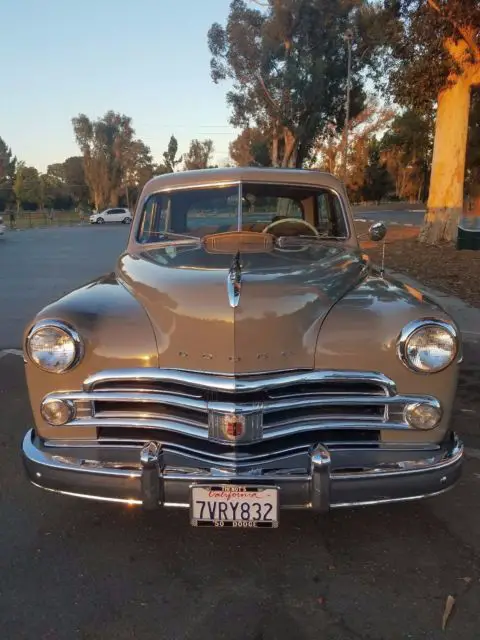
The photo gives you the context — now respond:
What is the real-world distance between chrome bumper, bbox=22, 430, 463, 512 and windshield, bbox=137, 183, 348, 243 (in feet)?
6.45

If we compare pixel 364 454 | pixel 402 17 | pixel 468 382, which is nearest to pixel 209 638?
pixel 364 454

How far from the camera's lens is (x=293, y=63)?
28.1 m

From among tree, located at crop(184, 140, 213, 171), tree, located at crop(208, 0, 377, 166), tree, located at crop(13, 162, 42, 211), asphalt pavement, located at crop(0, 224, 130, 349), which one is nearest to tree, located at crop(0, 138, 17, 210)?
tree, located at crop(13, 162, 42, 211)

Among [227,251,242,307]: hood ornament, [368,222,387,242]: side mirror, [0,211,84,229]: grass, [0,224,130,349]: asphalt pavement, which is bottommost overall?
[0,211,84,229]: grass

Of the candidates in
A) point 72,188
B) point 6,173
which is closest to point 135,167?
point 72,188

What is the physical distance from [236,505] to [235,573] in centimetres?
45

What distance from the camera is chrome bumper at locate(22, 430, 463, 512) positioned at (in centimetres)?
234

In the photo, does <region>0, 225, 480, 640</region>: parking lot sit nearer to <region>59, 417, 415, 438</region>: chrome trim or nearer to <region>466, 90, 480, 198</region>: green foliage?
<region>59, 417, 415, 438</region>: chrome trim

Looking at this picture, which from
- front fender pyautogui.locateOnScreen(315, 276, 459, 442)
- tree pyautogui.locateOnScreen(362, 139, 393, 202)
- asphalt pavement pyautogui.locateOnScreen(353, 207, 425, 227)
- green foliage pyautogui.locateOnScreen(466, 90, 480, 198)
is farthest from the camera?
tree pyautogui.locateOnScreen(362, 139, 393, 202)

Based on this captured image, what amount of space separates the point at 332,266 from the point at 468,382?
2.67 meters

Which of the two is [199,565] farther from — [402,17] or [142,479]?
[402,17]

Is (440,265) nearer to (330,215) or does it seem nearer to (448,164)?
(448,164)

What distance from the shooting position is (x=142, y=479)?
7.74ft

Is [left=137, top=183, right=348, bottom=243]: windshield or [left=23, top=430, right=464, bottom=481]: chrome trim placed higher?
[left=137, top=183, right=348, bottom=243]: windshield
